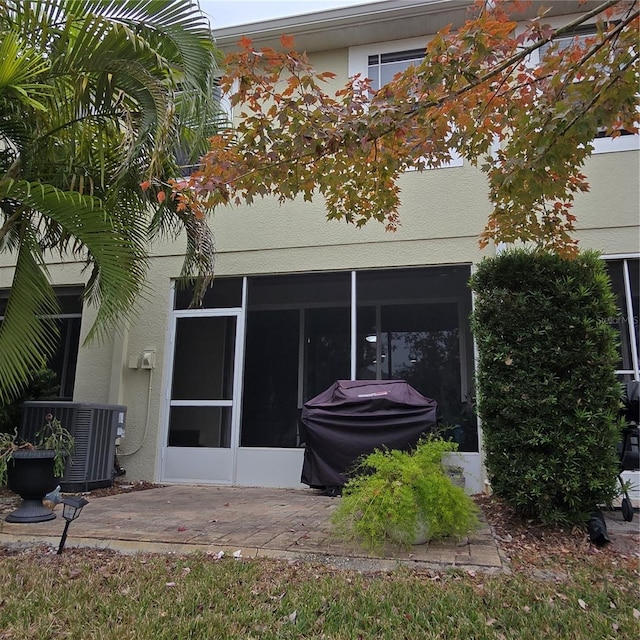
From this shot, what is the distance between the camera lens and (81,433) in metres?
6.75

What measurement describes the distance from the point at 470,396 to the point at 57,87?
5760 millimetres

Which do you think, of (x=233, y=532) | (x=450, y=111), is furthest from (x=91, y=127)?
(x=233, y=532)

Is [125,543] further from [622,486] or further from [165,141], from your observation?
[622,486]

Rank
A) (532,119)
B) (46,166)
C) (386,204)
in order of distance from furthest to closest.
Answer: (46,166)
(386,204)
(532,119)

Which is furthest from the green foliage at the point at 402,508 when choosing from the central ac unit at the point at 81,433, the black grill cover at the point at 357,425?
the central ac unit at the point at 81,433

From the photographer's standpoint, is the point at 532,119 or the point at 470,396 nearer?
the point at 532,119

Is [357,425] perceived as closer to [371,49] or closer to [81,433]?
[81,433]

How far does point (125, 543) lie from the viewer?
13.4 feet

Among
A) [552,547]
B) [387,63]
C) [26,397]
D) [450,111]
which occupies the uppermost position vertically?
[387,63]

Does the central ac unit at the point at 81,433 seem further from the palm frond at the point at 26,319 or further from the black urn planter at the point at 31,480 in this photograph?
the palm frond at the point at 26,319

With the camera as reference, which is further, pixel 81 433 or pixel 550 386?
pixel 81 433

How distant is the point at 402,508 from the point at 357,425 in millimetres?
2523

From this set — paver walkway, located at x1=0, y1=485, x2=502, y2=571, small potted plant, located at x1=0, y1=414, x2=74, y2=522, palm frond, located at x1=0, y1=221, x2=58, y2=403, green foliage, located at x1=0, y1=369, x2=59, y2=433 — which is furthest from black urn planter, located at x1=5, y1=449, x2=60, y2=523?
green foliage, located at x1=0, y1=369, x2=59, y2=433

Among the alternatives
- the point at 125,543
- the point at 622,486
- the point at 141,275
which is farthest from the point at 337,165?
the point at 622,486
